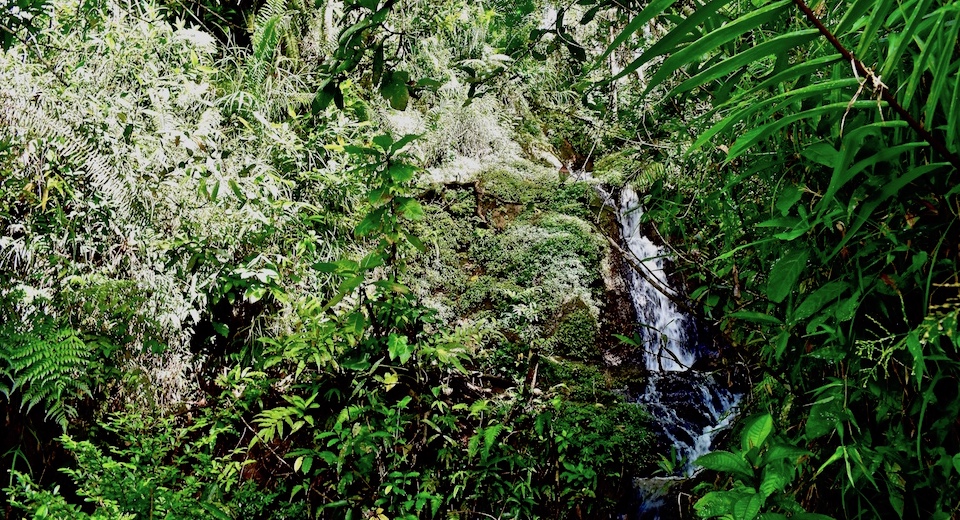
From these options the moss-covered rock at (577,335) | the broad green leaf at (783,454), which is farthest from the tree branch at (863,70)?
the moss-covered rock at (577,335)

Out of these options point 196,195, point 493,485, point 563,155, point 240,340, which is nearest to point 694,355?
point 493,485

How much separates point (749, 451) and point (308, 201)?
9.86ft

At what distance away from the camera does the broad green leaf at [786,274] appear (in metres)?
1.01

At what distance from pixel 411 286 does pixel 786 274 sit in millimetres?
3289

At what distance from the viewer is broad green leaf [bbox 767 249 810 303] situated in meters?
1.01

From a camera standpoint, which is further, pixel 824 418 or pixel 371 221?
pixel 371 221

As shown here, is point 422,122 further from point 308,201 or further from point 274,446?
point 274,446

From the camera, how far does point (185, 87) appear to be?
9.85 ft

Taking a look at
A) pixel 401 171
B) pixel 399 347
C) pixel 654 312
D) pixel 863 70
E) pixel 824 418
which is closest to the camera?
pixel 863 70

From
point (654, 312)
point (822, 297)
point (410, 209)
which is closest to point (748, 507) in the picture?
point (822, 297)

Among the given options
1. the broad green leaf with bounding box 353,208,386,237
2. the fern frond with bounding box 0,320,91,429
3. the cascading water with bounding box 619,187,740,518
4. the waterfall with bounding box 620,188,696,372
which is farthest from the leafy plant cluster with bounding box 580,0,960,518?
the waterfall with bounding box 620,188,696,372

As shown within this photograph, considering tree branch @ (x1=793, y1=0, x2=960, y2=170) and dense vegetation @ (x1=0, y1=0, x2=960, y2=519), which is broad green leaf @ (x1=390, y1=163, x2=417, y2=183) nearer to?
dense vegetation @ (x1=0, y1=0, x2=960, y2=519)

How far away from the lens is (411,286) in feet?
13.5

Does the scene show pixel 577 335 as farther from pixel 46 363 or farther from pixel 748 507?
pixel 46 363
